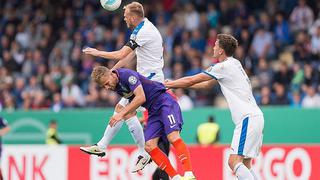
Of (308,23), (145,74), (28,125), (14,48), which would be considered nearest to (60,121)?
(28,125)

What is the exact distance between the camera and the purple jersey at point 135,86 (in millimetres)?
14102

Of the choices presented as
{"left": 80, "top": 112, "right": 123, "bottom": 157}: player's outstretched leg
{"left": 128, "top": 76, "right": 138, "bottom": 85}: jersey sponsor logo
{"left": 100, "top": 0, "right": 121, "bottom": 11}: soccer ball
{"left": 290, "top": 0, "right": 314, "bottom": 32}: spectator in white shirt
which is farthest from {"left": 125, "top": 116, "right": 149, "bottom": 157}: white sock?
{"left": 290, "top": 0, "right": 314, "bottom": 32}: spectator in white shirt

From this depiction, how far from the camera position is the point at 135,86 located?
1408 cm

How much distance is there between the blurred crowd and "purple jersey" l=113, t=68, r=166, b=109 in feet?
31.6

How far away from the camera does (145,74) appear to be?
599 inches

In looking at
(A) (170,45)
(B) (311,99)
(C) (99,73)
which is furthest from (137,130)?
(A) (170,45)

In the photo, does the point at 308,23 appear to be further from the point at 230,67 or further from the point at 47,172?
the point at 230,67

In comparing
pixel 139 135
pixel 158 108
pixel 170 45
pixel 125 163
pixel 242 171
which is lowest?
pixel 242 171

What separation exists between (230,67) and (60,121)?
13.0 meters

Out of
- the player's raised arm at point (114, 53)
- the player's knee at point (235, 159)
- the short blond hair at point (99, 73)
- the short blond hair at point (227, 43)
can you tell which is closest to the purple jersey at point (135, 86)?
the short blond hair at point (99, 73)

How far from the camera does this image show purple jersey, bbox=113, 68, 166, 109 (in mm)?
14102

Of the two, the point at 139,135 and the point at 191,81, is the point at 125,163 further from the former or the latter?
the point at 191,81

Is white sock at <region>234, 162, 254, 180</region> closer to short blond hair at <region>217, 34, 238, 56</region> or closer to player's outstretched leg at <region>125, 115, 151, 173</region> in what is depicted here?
short blond hair at <region>217, 34, 238, 56</region>

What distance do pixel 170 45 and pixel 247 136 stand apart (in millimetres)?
13128
